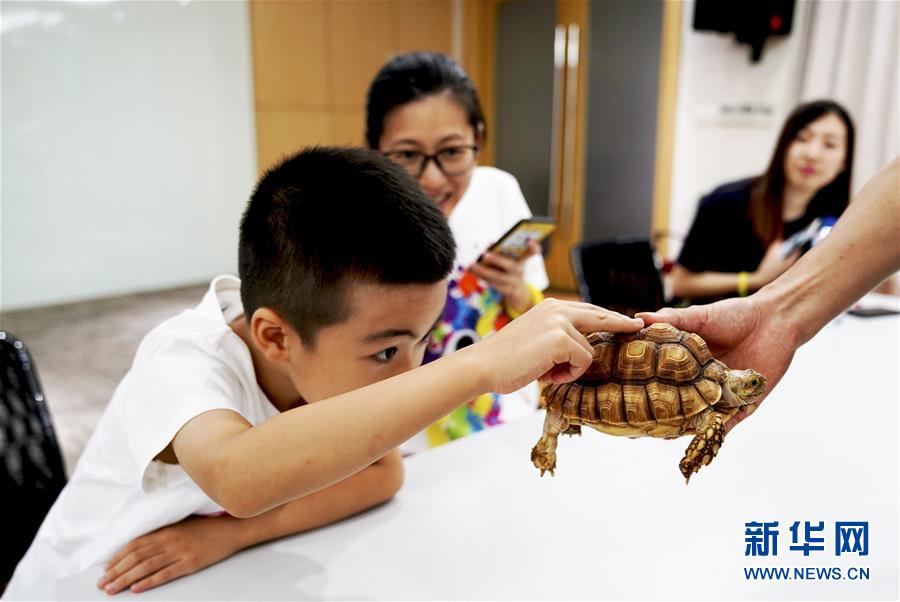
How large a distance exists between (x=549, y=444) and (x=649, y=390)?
0.13 meters

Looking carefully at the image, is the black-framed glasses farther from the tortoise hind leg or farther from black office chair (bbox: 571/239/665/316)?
black office chair (bbox: 571/239/665/316)

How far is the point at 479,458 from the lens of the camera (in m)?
1.16

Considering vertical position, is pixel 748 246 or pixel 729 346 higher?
pixel 729 346

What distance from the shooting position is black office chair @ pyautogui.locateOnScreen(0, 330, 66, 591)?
1131 millimetres

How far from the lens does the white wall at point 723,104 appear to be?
13.6 ft

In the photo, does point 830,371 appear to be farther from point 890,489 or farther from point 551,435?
point 551,435

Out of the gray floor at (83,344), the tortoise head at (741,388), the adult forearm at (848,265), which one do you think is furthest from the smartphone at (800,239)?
the gray floor at (83,344)

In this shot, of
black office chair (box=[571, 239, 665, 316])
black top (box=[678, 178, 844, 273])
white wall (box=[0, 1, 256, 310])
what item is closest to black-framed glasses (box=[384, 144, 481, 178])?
black office chair (box=[571, 239, 665, 316])

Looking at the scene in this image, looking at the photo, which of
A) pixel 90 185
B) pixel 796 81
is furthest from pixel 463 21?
pixel 90 185

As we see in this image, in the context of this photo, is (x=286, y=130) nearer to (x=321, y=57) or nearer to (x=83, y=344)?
(x=321, y=57)

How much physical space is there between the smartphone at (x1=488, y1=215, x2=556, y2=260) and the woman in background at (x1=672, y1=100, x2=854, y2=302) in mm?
1278

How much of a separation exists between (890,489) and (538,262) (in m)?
0.96

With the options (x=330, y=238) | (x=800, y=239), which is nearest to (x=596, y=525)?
(x=330, y=238)

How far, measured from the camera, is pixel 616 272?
243cm
